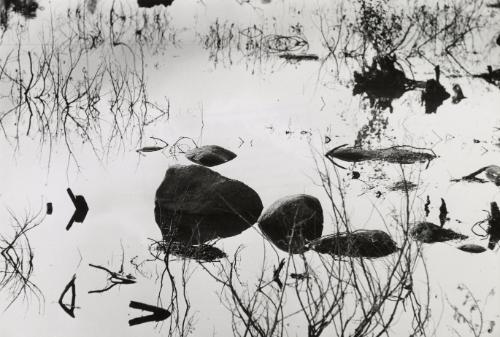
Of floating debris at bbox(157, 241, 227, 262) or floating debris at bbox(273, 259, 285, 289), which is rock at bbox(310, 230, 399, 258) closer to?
floating debris at bbox(273, 259, 285, 289)

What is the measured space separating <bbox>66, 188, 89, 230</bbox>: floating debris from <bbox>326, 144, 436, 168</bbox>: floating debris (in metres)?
3.36

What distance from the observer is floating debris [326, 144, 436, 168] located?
31.6 ft

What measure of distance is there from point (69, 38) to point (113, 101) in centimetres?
Answer: 206

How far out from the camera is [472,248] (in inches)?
310

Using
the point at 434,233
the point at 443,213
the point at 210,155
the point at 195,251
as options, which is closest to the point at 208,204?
the point at 195,251

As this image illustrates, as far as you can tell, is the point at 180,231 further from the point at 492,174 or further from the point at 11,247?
the point at 492,174

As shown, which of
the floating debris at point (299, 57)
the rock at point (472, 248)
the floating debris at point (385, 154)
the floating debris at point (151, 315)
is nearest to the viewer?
the floating debris at point (151, 315)

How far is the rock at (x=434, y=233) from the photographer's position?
26.1 feet

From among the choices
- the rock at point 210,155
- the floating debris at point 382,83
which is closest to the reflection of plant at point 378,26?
Result: the floating debris at point 382,83

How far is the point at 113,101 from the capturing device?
11.3 m

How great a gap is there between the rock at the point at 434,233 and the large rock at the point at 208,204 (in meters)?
1.96

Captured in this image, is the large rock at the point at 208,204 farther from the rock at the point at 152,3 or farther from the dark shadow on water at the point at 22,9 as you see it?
the dark shadow on water at the point at 22,9

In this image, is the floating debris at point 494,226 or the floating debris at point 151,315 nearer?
the floating debris at point 151,315

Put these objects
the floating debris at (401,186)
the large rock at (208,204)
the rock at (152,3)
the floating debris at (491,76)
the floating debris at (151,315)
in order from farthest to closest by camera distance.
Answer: the rock at (152,3) < the floating debris at (491,76) < the floating debris at (401,186) < the large rock at (208,204) < the floating debris at (151,315)
